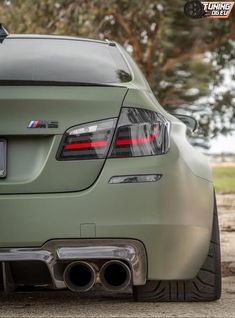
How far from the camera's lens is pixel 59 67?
467cm

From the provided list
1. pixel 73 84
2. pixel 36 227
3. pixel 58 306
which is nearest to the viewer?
pixel 36 227

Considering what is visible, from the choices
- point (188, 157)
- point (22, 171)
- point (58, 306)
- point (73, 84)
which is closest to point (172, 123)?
point (188, 157)

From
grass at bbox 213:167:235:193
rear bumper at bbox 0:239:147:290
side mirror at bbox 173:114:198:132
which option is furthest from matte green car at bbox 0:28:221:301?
grass at bbox 213:167:235:193

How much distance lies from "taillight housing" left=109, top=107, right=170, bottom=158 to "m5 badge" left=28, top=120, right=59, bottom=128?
1.04 ft

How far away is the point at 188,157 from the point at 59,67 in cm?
88

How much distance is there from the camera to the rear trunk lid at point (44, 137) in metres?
4.23

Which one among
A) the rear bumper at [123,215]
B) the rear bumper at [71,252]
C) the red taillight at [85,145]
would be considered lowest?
the rear bumper at [71,252]

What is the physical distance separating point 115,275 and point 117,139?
701mm

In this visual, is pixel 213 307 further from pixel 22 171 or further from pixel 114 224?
pixel 22 171

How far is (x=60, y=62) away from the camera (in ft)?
15.5

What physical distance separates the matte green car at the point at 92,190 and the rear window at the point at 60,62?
63 millimetres

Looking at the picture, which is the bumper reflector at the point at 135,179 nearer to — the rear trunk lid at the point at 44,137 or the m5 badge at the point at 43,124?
the rear trunk lid at the point at 44,137

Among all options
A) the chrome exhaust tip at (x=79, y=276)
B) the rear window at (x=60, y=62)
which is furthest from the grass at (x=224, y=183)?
the chrome exhaust tip at (x=79, y=276)

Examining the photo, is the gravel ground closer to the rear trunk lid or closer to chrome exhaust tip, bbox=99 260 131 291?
chrome exhaust tip, bbox=99 260 131 291
